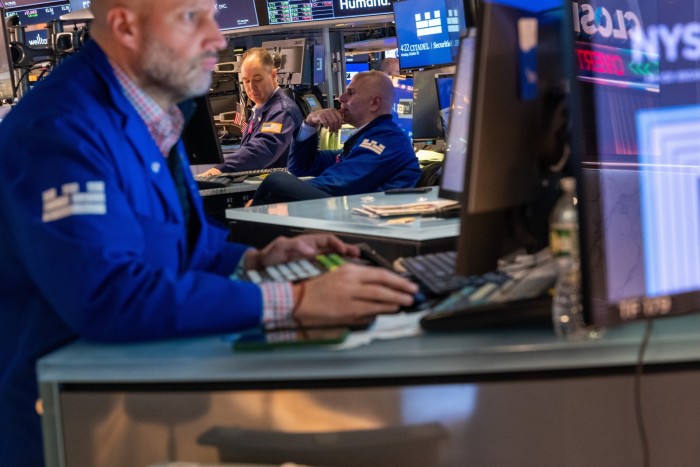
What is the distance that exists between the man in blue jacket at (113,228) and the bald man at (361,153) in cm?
218

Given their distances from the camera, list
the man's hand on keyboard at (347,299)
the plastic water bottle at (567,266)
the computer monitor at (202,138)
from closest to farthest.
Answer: the plastic water bottle at (567,266) → the man's hand on keyboard at (347,299) → the computer monitor at (202,138)

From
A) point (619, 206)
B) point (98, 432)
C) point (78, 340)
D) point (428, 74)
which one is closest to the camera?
point (619, 206)

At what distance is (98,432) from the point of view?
3.83 feet

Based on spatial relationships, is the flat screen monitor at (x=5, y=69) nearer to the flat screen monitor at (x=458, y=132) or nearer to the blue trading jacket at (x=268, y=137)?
the blue trading jacket at (x=268, y=137)

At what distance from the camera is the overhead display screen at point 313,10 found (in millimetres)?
7785

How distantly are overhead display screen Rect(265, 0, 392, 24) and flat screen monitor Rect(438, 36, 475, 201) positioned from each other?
19.4ft

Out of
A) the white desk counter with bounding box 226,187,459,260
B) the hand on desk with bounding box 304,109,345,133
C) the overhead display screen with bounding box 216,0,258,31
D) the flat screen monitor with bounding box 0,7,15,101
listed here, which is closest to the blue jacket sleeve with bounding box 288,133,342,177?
the hand on desk with bounding box 304,109,345,133

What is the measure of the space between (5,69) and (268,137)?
171 cm

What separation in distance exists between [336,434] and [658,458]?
1.45ft

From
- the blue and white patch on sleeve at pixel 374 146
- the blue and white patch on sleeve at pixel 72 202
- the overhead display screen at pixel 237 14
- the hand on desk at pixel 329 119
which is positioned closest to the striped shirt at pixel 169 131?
the blue and white patch on sleeve at pixel 72 202

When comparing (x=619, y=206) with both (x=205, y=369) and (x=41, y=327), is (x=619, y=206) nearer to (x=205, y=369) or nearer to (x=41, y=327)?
(x=205, y=369)

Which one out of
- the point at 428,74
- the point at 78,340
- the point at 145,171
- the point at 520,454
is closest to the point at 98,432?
the point at 78,340

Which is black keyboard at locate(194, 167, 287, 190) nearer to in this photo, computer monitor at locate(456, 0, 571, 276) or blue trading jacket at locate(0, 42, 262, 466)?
blue trading jacket at locate(0, 42, 262, 466)

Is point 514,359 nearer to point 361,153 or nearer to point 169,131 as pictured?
point 169,131
